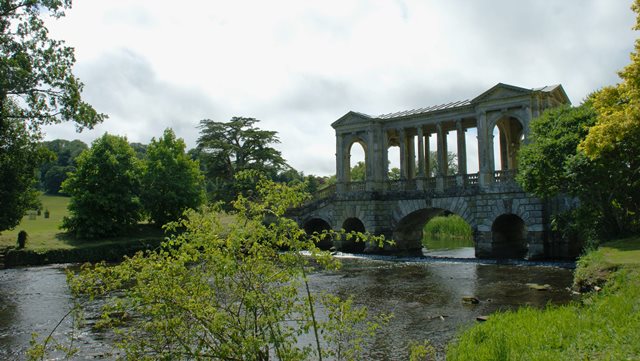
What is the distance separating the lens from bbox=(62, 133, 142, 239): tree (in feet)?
118

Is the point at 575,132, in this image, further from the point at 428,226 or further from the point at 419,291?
the point at 428,226

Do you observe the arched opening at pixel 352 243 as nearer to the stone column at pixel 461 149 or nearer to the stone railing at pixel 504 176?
the stone column at pixel 461 149

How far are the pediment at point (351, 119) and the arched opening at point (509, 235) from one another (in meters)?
12.0

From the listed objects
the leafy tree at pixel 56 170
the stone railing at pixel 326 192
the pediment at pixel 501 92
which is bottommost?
the stone railing at pixel 326 192

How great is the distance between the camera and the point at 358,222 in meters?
39.7

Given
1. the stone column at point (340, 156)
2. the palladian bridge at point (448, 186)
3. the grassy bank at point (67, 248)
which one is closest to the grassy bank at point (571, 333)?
the palladian bridge at point (448, 186)

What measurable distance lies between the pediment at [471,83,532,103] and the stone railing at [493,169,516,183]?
459 centimetres

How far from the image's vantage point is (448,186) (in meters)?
32.1

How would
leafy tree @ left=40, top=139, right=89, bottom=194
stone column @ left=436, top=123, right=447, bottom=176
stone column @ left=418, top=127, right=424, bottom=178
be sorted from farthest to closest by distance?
1. leafy tree @ left=40, top=139, right=89, bottom=194
2. stone column @ left=418, top=127, right=424, bottom=178
3. stone column @ left=436, top=123, right=447, bottom=176

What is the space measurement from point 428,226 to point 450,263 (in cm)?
2254

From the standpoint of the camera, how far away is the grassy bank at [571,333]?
25.0 ft

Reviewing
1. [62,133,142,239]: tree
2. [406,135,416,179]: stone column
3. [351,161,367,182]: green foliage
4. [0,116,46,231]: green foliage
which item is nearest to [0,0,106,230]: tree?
[0,116,46,231]: green foliage

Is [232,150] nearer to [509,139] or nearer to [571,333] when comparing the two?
[509,139]

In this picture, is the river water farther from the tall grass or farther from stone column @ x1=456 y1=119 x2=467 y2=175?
the tall grass
